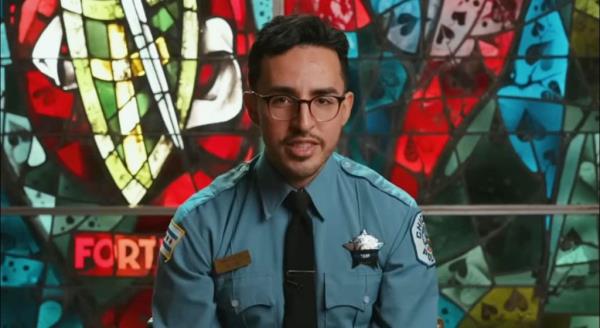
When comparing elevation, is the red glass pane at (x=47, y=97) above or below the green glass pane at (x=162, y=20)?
below

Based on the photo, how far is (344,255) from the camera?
1.70m

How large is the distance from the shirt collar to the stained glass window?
1.26 m

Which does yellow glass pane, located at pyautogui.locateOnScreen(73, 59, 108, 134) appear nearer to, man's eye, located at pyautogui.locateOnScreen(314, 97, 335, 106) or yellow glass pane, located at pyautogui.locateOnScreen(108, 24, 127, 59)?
yellow glass pane, located at pyautogui.locateOnScreen(108, 24, 127, 59)

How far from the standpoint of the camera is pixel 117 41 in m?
2.96

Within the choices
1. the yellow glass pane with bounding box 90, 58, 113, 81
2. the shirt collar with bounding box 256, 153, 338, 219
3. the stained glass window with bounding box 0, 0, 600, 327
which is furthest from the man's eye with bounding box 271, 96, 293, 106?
the yellow glass pane with bounding box 90, 58, 113, 81

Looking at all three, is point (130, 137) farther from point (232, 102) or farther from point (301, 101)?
point (301, 101)

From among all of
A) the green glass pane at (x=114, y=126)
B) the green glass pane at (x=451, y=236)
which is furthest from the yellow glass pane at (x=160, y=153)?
the green glass pane at (x=451, y=236)

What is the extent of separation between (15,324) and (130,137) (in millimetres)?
625

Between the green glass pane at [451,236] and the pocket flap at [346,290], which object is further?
the green glass pane at [451,236]

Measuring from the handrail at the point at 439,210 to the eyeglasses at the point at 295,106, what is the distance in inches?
55.9

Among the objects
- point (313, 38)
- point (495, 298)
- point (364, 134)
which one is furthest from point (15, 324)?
point (313, 38)

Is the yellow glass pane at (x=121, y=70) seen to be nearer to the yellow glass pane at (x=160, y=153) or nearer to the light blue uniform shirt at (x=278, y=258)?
the yellow glass pane at (x=160, y=153)

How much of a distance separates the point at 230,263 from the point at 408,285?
0.27m

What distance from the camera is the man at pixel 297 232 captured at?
1597 millimetres
